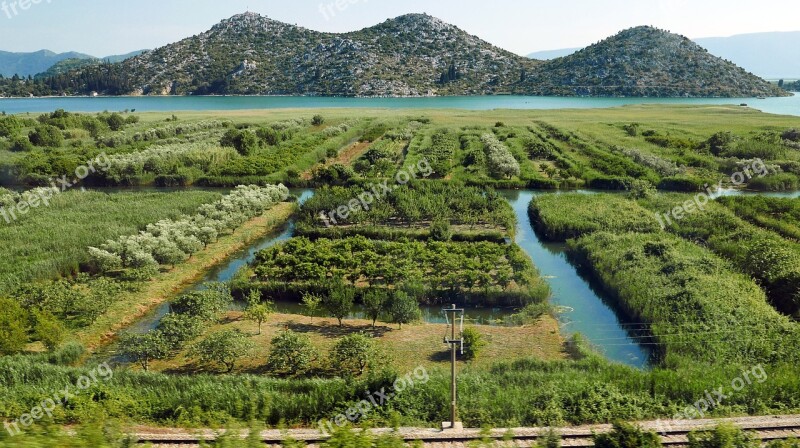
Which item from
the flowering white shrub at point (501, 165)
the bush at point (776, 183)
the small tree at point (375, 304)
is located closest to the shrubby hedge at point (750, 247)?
the bush at point (776, 183)

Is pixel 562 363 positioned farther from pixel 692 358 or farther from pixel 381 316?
pixel 381 316

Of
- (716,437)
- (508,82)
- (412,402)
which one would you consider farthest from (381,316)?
(508,82)

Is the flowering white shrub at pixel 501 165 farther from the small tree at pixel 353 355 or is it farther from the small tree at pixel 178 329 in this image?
the small tree at pixel 178 329

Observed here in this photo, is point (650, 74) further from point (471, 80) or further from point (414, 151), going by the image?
point (414, 151)

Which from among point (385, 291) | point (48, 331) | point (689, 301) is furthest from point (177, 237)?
point (689, 301)

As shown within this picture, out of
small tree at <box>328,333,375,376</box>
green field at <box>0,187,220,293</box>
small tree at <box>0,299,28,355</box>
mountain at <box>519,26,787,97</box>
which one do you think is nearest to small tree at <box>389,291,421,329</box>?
small tree at <box>328,333,375,376</box>
